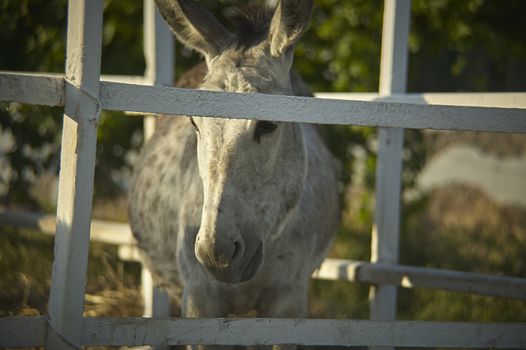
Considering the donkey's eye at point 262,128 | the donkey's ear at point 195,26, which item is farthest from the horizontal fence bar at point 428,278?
the donkey's ear at point 195,26

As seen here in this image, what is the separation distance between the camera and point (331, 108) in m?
2.42

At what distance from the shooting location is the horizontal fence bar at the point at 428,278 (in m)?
3.46

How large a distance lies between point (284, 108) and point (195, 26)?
3.00 ft

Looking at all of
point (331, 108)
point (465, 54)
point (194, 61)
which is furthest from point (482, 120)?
point (194, 61)

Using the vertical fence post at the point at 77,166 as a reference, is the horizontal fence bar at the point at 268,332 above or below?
below

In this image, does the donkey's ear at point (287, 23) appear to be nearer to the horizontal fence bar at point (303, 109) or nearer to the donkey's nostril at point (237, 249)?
the horizontal fence bar at point (303, 109)

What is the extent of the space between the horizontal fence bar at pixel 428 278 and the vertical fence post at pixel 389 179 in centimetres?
10

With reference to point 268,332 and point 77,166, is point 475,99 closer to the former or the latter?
point 268,332

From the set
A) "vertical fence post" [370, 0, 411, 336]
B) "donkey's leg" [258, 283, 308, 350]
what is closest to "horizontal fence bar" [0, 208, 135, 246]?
"vertical fence post" [370, 0, 411, 336]

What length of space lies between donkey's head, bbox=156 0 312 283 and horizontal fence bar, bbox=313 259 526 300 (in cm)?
124

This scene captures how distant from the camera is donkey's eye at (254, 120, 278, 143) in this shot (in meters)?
2.83

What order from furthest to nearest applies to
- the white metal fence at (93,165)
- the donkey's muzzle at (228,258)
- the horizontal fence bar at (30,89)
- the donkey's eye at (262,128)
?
the donkey's eye at (262,128)
the donkey's muzzle at (228,258)
the white metal fence at (93,165)
the horizontal fence bar at (30,89)

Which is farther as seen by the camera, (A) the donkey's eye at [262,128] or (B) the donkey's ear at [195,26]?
(B) the donkey's ear at [195,26]

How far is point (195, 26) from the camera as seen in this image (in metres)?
3.06
